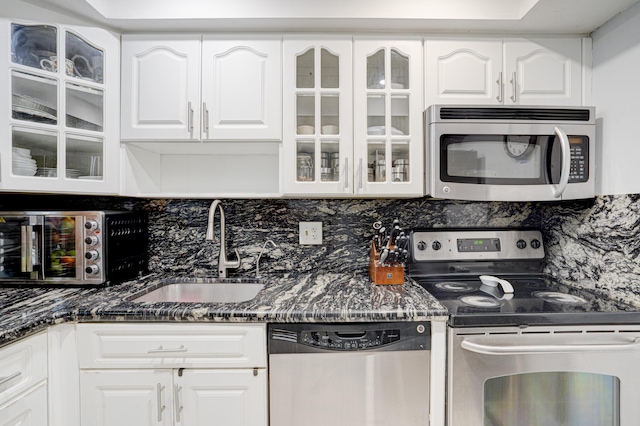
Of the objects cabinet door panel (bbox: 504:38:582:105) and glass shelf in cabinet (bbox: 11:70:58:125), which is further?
cabinet door panel (bbox: 504:38:582:105)

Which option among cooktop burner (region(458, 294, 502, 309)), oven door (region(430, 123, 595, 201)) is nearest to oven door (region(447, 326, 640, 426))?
cooktop burner (region(458, 294, 502, 309))

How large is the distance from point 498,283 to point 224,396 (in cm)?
128

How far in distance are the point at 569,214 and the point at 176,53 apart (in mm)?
2052

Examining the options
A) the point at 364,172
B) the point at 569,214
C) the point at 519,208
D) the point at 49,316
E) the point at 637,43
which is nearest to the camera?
the point at 49,316

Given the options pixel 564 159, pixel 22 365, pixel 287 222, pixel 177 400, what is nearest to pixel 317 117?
pixel 287 222

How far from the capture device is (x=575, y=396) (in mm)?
1126

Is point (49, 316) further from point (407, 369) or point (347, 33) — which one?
point (347, 33)

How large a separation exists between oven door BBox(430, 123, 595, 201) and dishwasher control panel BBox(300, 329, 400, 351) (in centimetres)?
63

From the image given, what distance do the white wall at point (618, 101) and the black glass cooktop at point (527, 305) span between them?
47cm

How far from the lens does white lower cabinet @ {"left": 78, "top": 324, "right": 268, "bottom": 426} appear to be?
1.14 metres

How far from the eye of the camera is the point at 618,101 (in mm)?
1333

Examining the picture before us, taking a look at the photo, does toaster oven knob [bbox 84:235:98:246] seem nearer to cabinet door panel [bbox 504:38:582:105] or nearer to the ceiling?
the ceiling

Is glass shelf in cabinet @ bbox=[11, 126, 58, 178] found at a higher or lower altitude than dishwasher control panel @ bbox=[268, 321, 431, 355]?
higher

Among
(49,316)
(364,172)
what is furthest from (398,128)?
(49,316)
